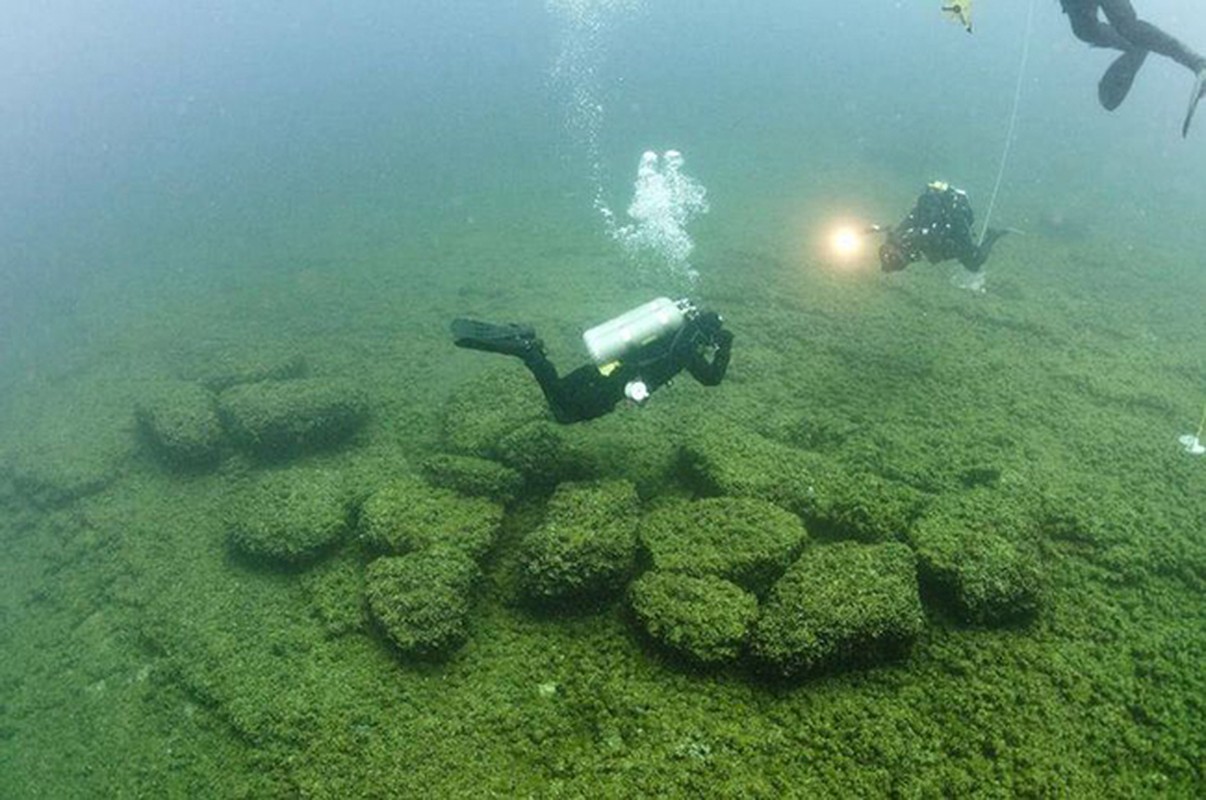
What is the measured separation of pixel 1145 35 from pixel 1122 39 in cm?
17

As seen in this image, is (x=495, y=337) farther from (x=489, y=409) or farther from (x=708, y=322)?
(x=489, y=409)

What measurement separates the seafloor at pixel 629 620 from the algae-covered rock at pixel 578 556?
0.19m

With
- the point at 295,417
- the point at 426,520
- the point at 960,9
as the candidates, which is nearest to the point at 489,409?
the point at 426,520

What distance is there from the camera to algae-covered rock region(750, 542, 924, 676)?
4.18 meters

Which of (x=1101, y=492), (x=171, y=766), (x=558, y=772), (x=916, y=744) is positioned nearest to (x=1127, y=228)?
(x=1101, y=492)

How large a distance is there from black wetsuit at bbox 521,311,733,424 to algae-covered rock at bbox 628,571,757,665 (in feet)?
5.51

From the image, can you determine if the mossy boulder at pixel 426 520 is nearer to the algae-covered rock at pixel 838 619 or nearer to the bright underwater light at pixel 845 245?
the algae-covered rock at pixel 838 619

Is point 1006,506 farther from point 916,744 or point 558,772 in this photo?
point 558,772

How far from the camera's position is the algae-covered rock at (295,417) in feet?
26.1

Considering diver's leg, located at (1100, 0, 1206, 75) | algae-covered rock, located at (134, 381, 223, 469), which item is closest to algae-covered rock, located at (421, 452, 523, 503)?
algae-covered rock, located at (134, 381, 223, 469)

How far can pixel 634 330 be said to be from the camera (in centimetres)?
588

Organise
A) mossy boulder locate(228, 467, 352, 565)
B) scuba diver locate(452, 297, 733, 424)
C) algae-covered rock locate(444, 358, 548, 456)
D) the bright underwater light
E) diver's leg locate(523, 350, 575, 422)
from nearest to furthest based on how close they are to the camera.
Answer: diver's leg locate(523, 350, 575, 422) → scuba diver locate(452, 297, 733, 424) → mossy boulder locate(228, 467, 352, 565) → algae-covered rock locate(444, 358, 548, 456) → the bright underwater light

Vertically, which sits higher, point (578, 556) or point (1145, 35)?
point (1145, 35)

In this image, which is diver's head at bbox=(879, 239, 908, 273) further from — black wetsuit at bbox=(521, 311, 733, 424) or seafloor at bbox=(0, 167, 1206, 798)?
black wetsuit at bbox=(521, 311, 733, 424)
